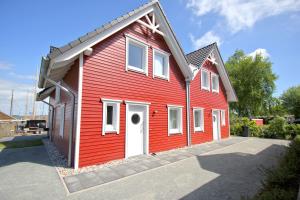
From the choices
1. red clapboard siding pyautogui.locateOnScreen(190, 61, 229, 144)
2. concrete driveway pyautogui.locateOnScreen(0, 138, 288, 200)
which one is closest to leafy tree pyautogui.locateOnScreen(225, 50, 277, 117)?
red clapboard siding pyautogui.locateOnScreen(190, 61, 229, 144)

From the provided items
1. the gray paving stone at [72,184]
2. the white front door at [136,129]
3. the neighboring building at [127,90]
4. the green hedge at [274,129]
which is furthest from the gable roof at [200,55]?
the gray paving stone at [72,184]

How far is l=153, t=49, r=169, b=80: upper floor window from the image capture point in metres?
9.35

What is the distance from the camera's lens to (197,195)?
4.18 metres

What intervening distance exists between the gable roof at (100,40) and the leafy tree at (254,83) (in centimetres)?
2676

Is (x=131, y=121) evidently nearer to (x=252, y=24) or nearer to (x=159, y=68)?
(x=159, y=68)

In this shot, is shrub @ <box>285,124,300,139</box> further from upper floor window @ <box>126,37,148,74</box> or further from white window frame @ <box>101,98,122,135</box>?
white window frame @ <box>101,98,122,135</box>

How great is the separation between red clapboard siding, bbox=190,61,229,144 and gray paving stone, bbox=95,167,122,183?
22.0 ft

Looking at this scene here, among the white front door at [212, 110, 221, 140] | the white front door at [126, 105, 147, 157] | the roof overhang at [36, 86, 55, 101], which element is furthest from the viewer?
the white front door at [212, 110, 221, 140]

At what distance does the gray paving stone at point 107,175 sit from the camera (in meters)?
5.20

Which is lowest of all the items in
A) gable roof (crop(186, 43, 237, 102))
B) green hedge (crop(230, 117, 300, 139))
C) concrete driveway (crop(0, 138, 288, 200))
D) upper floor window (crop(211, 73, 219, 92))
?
concrete driveway (crop(0, 138, 288, 200))

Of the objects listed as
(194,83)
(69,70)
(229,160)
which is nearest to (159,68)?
(194,83)

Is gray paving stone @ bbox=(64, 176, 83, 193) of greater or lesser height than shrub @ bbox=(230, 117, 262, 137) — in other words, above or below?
below

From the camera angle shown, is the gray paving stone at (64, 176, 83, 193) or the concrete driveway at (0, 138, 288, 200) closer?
the concrete driveway at (0, 138, 288, 200)

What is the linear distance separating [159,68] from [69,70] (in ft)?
15.1
